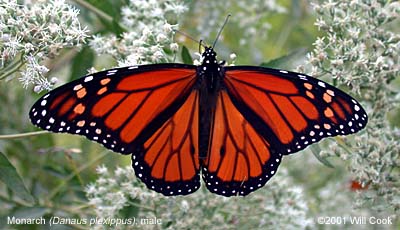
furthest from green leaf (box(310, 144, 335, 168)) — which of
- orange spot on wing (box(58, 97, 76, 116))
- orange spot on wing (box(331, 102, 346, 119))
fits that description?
orange spot on wing (box(58, 97, 76, 116))

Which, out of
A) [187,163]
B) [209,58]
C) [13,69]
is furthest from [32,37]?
[187,163]

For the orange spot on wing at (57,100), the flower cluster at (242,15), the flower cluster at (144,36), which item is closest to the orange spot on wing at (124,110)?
the orange spot on wing at (57,100)

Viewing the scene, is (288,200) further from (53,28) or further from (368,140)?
(53,28)

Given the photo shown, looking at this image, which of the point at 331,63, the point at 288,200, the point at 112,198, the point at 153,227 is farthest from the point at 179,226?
the point at 331,63

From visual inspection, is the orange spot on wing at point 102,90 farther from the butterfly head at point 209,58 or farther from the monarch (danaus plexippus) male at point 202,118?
the butterfly head at point 209,58

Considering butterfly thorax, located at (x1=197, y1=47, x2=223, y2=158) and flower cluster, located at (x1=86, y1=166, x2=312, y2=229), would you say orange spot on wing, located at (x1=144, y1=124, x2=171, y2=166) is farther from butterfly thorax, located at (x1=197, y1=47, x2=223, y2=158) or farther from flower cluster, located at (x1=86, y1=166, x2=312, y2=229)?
flower cluster, located at (x1=86, y1=166, x2=312, y2=229)

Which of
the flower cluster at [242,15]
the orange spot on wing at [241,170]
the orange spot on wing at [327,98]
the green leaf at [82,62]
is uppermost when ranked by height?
the flower cluster at [242,15]

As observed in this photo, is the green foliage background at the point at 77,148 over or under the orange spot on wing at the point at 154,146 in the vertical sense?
over
